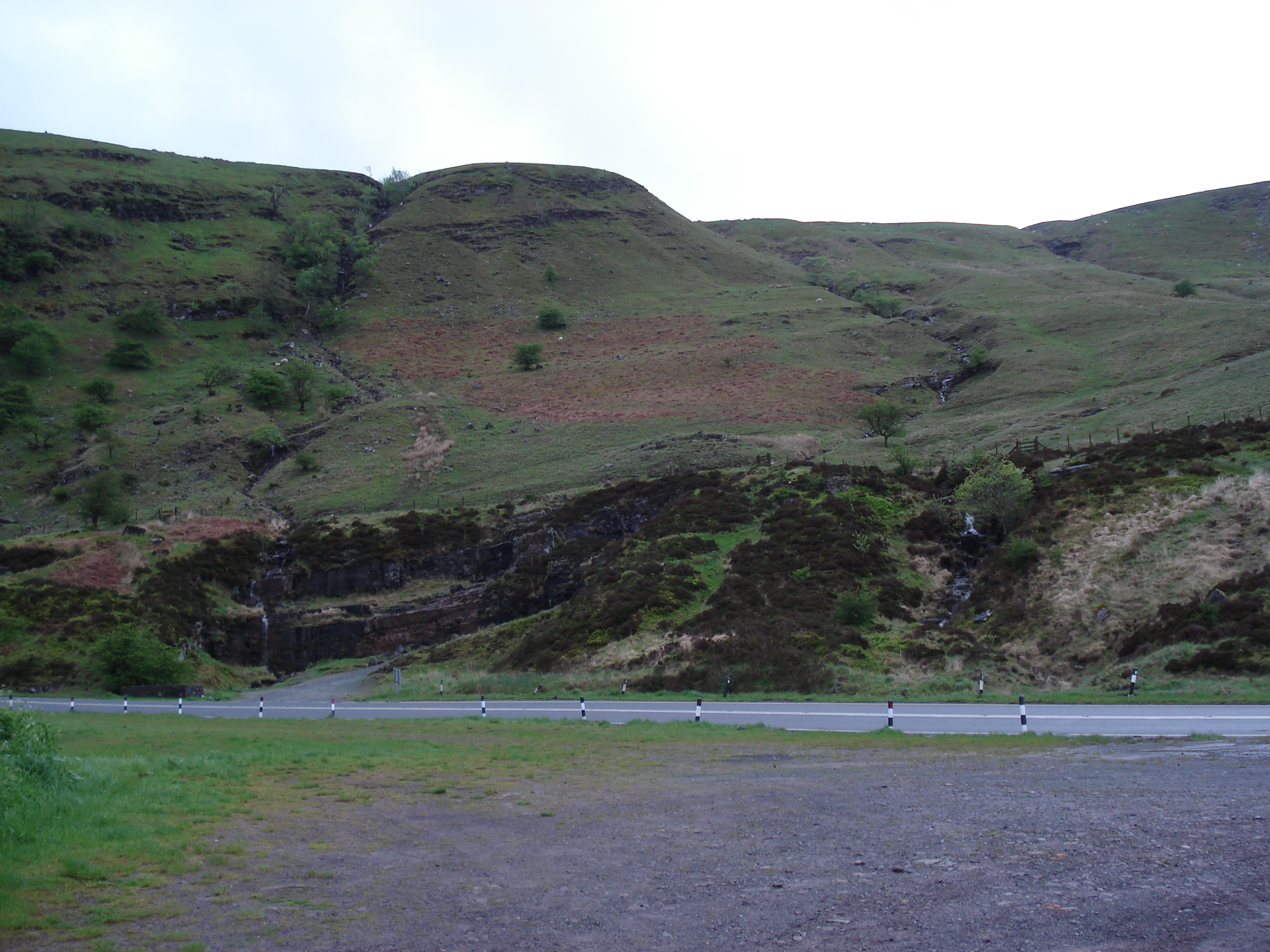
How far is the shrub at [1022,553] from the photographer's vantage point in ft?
102

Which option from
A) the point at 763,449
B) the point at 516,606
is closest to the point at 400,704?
the point at 516,606

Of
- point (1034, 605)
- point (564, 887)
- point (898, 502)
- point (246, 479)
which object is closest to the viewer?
point (564, 887)

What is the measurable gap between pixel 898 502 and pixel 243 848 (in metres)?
36.4

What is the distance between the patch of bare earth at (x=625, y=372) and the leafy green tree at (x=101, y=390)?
27.2m

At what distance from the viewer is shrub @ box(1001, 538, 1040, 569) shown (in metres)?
30.9

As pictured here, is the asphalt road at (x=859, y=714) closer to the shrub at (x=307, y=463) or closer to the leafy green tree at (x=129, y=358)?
the shrub at (x=307, y=463)

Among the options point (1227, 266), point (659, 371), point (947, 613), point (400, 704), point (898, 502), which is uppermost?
point (1227, 266)

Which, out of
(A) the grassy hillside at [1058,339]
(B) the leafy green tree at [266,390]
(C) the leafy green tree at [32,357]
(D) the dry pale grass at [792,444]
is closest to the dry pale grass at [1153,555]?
(A) the grassy hillside at [1058,339]

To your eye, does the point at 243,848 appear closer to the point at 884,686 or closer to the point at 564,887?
the point at 564,887

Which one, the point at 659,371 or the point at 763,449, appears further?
the point at 659,371

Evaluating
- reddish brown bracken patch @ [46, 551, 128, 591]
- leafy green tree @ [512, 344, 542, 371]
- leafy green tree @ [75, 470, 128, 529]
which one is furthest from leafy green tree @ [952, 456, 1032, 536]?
leafy green tree @ [512, 344, 542, 371]

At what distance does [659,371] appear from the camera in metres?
88.9

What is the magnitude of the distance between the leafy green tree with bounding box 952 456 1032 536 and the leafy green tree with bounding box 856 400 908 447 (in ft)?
81.7

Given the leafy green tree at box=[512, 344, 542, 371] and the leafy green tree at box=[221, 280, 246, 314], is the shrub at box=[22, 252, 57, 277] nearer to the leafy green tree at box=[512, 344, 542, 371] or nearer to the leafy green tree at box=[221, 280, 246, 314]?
→ the leafy green tree at box=[221, 280, 246, 314]
